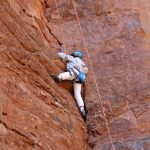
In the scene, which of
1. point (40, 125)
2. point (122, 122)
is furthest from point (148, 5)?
point (40, 125)

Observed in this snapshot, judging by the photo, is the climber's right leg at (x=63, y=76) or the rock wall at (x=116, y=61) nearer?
the rock wall at (x=116, y=61)

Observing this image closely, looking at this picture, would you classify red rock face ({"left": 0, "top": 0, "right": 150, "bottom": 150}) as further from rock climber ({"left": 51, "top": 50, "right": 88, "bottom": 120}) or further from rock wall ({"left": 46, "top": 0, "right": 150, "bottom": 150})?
rock climber ({"left": 51, "top": 50, "right": 88, "bottom": 120})

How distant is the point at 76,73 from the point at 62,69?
38cm

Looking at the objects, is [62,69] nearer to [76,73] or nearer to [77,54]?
[76,73]

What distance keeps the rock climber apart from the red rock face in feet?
0.57

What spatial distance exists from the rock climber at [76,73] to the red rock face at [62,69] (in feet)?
0.57

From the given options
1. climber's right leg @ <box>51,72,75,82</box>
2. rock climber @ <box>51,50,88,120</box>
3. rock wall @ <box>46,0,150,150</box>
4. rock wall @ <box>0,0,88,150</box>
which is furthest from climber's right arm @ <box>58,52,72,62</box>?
rock wall @ <box>46,0,150,150</box>

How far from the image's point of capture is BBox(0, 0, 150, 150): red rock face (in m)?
8.02

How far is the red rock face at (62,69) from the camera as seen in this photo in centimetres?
802

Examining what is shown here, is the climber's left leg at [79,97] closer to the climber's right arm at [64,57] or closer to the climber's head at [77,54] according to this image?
the climber's right arm at [64,57]

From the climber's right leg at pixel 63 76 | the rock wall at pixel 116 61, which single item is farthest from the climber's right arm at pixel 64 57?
the rock wall at pixel 116 61

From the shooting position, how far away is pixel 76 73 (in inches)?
397

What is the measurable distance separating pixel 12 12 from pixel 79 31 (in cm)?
237

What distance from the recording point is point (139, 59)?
35.6 feet
